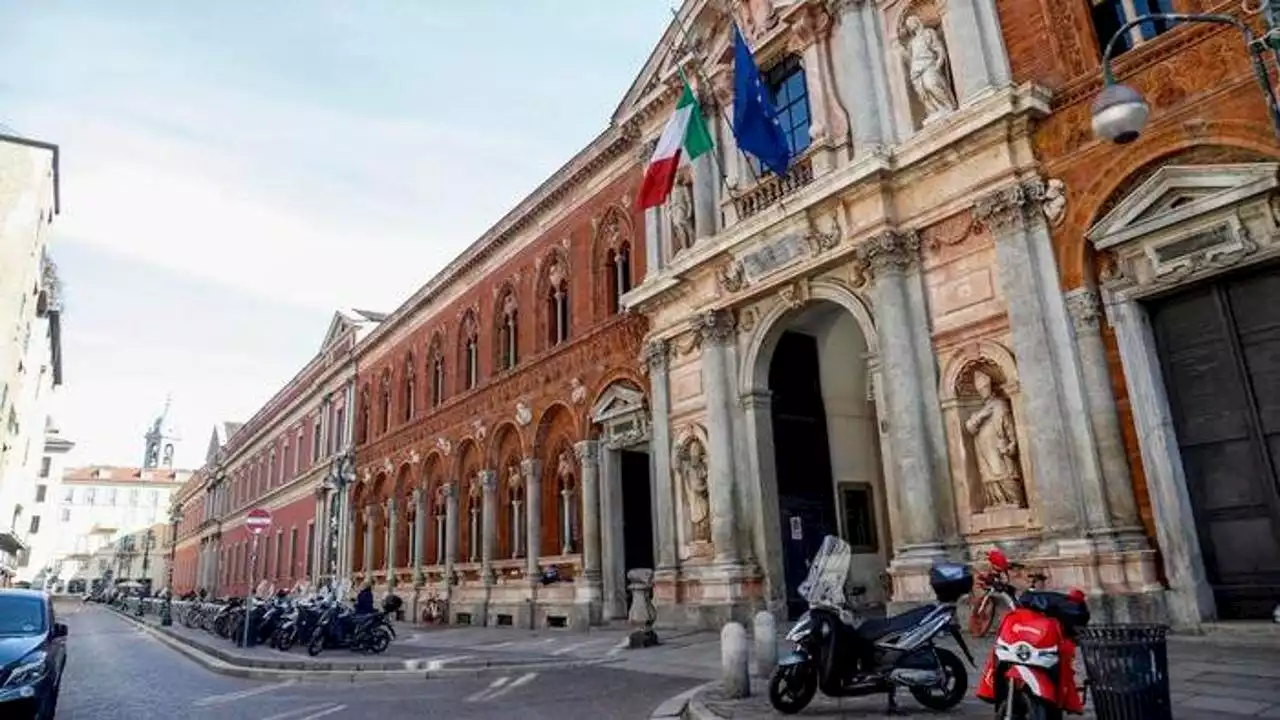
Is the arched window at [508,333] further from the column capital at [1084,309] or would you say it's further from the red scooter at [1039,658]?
the red scooter at [1039,658]

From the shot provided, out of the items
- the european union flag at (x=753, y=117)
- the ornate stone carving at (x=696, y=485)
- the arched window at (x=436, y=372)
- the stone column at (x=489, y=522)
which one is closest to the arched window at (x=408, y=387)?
the arched window at (x=436, y=372)

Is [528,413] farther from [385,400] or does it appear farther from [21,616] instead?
[21,616]

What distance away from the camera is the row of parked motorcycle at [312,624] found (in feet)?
45.3

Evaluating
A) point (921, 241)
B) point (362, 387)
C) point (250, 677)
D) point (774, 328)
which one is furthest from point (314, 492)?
point (921, 241)

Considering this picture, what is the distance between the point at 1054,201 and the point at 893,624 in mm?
6337

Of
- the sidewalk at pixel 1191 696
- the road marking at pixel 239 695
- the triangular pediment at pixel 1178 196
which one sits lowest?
the road marking at pixel 239 695

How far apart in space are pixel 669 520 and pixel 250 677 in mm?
7416

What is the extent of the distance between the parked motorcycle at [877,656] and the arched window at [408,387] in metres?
23.6

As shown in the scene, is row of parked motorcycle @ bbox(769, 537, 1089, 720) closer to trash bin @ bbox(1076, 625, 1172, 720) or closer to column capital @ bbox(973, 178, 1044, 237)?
trash bin @ bbox(1076, 625, 1172, 720)

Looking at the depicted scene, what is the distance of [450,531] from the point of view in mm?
23234

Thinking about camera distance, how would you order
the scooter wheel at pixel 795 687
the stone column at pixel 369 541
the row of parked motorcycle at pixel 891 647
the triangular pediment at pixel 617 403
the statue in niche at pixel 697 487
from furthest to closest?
the stone column at pixel 369 541 < the triangular pediment at pixel 617 403 < the statue in niche at pixel 697 487 < the scooter wheel at pixel 795 687 < the row of parked motorcycle at pixel 891 647

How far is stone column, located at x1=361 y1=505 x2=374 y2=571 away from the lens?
28.8 metres

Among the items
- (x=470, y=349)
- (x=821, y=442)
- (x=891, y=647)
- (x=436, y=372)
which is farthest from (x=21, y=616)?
(x=436, y=372)

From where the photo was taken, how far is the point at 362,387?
32375 mm
